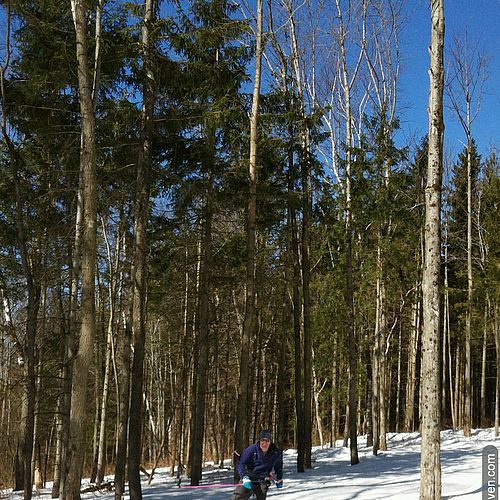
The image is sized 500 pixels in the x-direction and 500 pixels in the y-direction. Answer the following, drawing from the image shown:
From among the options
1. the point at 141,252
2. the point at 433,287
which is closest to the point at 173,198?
the point at 141,252

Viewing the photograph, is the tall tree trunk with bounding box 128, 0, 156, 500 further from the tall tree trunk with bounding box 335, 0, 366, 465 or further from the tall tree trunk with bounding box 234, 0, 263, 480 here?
the tall tree trunk with bounding box 335, 0, 366, 465

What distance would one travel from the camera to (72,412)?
8.62 meters

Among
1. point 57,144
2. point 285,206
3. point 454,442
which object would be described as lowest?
point 454,442

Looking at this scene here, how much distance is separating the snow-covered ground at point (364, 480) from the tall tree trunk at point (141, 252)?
1.75 meters

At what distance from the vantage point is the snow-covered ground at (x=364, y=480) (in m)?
10.2

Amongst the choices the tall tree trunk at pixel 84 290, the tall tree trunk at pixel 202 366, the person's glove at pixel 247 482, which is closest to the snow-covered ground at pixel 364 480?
the tall tree trunk at pixel 202 366

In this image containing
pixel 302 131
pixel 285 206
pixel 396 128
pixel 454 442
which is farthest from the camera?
pixel 454 442

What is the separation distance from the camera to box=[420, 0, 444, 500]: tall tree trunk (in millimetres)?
8242

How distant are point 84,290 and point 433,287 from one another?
5224 millimetres

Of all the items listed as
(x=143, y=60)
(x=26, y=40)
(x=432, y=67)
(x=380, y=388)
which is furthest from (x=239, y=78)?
(x=380, y=388)

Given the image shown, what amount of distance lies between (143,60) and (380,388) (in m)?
14.4

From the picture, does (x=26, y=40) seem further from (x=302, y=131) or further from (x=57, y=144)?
(x=302, y=131)

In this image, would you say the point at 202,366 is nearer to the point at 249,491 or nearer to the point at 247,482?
the point at 249,491

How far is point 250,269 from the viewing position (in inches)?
524
